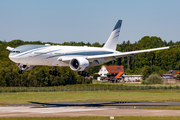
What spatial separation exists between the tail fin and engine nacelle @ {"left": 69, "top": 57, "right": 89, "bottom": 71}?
1456cm

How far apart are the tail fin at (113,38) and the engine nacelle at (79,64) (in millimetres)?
14556

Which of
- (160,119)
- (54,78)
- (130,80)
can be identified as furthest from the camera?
(130,80)

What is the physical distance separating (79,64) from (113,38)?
1868 centimetres

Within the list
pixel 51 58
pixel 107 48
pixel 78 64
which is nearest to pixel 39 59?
pixel 51 58

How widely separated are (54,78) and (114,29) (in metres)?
68.6

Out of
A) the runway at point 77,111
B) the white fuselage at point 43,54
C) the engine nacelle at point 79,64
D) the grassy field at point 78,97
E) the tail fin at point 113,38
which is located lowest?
the grassy field at point 78,97

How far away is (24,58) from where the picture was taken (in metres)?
62.7

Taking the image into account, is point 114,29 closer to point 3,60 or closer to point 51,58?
point 51,58

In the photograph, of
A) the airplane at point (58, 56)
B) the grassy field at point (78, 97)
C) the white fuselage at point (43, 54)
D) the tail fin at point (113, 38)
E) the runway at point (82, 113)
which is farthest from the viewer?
the tail fin at point (113, 38)

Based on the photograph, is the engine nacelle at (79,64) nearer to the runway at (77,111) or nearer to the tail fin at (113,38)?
the runway at (77,111)

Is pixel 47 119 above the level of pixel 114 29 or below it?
below

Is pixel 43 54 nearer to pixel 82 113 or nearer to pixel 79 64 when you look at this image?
pixel 79 64

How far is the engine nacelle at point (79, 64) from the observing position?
6556cm

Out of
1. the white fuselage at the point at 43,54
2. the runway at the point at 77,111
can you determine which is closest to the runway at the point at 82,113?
the runway at the point at 77,111
